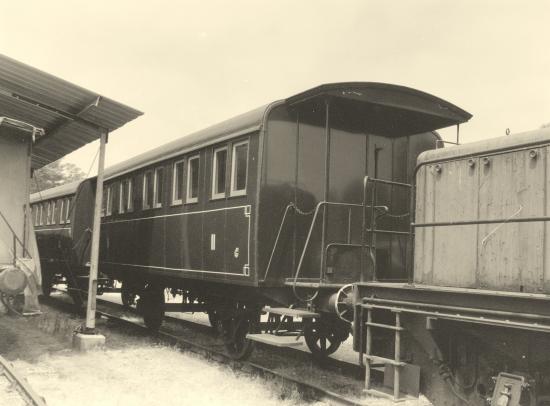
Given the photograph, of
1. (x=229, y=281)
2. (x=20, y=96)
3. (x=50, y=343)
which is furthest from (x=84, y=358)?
(x=20, y=96)

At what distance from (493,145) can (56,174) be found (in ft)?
150

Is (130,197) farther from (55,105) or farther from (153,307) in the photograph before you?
(55,105)

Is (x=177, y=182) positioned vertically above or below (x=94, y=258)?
above

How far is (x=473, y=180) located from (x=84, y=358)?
621 cm

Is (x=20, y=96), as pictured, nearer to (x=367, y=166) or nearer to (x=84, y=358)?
(x=84, y=358)

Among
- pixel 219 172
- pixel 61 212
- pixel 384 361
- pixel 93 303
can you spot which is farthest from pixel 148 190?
pixel 384 361

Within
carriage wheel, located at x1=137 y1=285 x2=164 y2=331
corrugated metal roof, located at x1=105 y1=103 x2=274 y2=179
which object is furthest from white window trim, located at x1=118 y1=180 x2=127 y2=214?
carriage wheel, located at x1=137 y1=285 x2=164 y2=331

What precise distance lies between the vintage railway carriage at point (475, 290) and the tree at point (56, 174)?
120 feet

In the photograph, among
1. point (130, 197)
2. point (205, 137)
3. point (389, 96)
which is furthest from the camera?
point (130, 197)

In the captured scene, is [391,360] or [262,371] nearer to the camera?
[391,360]

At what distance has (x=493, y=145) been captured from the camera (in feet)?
18.9

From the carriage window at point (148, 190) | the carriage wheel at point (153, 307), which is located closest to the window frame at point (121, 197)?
the carriage window at point (148, 190)

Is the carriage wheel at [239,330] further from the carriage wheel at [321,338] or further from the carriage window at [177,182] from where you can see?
the carriage window at [177,182]

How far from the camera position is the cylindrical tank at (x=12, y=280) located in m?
8.33
